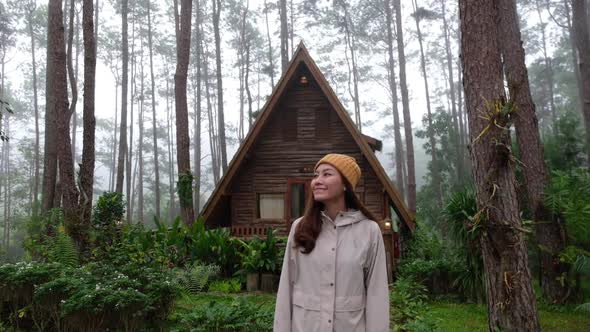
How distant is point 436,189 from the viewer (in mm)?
28109

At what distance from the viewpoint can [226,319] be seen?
551cm

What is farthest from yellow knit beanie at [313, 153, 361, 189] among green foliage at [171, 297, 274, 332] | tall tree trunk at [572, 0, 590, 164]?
tall tree trunk at [572, 0, 590, 164]

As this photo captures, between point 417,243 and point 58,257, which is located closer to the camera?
point 58,257

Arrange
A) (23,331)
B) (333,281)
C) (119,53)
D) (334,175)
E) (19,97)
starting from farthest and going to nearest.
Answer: (19,97) < (119,53) < (23,331) < (334,175) < (333,281)

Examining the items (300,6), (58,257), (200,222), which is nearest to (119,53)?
(300,6)

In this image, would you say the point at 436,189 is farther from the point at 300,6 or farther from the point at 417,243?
the point at 300,6

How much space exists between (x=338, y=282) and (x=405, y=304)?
20.3ft

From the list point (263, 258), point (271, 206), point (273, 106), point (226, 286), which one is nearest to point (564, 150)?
point (273, 106)

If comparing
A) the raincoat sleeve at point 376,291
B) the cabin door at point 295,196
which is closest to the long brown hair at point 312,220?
the raincoat sleeve at point 376,291

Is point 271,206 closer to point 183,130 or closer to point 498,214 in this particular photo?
point 183,130

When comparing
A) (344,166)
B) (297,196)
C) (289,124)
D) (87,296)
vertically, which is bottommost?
(87,296)

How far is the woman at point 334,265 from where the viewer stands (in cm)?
274

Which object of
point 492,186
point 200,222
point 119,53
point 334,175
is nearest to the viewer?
point 334,175

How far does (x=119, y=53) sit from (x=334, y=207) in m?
48.7
